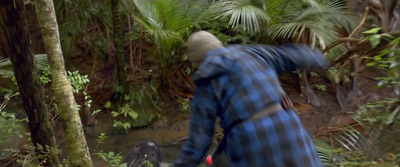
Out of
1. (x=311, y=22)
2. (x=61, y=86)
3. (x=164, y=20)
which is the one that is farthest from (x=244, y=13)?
(x=61, y=86)

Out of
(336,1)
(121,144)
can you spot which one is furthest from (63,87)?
(336,1)

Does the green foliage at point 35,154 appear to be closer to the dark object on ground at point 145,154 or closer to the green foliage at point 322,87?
the dark object on ground at point 145,154

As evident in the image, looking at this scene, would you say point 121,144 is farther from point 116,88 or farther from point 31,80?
point 31,80

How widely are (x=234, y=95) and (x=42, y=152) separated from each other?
7.51 feet

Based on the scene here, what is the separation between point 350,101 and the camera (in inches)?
222

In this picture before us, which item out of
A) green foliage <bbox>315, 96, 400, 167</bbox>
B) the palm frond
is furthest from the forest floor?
green foliage <bbox>315, 96, 400, 167</bbox>

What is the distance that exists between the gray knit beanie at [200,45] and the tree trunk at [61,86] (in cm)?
141

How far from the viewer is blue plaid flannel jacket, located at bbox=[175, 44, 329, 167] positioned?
61.1 inches

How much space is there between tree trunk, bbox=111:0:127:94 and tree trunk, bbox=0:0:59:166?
2.33 m

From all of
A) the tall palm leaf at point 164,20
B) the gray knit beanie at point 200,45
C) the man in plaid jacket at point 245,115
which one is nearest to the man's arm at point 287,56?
the man in plaid jacket at point 245,115

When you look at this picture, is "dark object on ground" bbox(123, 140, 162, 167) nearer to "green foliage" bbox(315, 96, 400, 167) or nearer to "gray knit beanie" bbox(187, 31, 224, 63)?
"green foliage" bbox(315, 96, 400, 167)

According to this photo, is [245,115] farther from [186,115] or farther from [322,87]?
[322,87]

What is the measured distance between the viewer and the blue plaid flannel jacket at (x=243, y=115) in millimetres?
1553

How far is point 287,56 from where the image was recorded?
186 cm
